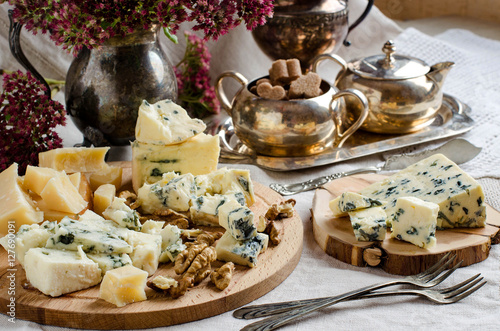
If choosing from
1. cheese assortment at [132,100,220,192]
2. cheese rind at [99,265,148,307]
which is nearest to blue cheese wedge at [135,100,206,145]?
cheese assortment at [132,100,220,192]

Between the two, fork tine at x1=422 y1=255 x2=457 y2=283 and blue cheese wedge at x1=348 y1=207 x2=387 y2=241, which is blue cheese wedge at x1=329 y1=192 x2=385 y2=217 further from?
fork tine at x1=422 y1=255 x2=457 y2=283

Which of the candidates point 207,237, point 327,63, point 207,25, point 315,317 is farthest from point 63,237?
point 327,63

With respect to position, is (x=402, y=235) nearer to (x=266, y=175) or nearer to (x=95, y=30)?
(x=266, y=175)

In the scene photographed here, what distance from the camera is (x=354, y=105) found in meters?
2.08

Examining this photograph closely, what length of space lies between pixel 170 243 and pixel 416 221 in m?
0.55

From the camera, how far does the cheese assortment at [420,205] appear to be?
1313 mm

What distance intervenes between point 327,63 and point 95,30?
1521mm

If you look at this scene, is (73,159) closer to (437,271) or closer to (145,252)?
(145,252)

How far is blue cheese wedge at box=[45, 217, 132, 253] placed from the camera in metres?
1.23

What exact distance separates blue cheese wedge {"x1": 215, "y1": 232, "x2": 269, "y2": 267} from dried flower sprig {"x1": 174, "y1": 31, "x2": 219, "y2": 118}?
1048 mm

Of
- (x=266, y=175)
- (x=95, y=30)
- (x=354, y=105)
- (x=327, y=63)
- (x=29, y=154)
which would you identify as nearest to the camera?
(x=95, y=30)

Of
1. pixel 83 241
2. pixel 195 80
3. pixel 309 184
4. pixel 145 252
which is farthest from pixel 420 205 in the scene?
pixel 195 80

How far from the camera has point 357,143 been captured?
81.2 inches

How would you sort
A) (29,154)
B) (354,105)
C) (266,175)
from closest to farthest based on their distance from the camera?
(29,154), (266,175), (354,105)
